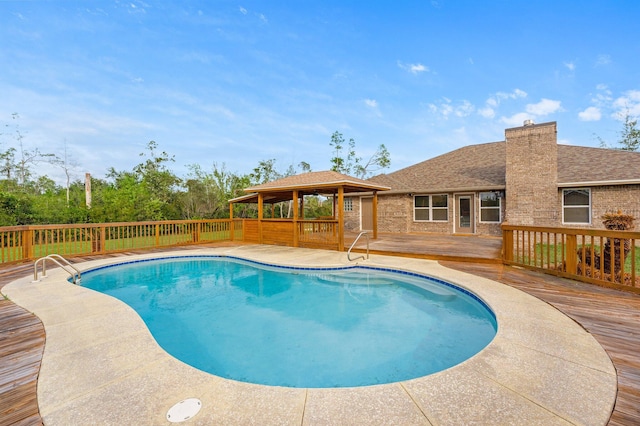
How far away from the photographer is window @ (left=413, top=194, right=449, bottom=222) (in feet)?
44.5

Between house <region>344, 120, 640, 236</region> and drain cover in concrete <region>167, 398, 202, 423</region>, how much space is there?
12.5 m

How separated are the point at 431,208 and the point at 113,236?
13022 millimetres

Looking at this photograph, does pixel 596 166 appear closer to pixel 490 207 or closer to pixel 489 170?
pixel 489 170

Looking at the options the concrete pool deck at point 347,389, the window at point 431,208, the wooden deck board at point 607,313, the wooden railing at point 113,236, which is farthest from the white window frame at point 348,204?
the concrete pool deck at point 347,389

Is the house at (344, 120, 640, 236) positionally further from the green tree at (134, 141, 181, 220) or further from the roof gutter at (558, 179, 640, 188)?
the green tree at (134, 141, 181, 220)

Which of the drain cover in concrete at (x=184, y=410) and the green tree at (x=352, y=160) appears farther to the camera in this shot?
the green tree at (x=352, y=160)

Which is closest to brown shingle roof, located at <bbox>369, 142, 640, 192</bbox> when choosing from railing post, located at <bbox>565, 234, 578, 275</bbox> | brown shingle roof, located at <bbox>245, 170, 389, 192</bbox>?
brown shingle roof, located at <bbox>245, 170, 389, 192</bbox>

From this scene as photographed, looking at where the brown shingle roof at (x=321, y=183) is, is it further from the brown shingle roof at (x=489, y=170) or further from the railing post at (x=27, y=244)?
the railing post at (x=27, y=244)

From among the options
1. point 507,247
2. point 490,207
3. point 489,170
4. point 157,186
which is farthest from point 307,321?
point 157,186

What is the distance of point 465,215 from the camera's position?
13.1 metres

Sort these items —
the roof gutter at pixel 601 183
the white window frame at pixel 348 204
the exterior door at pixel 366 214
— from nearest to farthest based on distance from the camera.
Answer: the roof gutter at pixel 601 183, the exterior door at pixel 366 214, the white window frame at pixel 348 204

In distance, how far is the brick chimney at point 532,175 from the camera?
10812 millimetres

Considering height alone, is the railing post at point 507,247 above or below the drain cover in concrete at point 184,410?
above

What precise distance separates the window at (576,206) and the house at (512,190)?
28 millimetres
